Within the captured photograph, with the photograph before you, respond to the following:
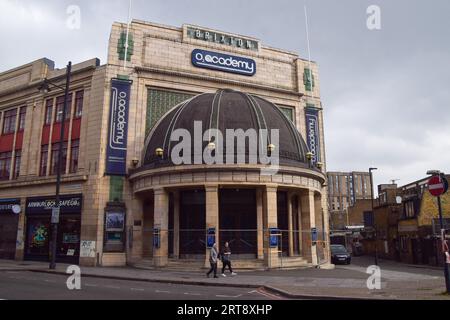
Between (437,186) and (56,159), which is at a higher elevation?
(56,159)

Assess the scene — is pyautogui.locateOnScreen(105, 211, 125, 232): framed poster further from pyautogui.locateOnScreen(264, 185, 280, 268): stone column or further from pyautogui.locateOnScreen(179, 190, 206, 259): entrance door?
pyautogui.locateOnScreen(264, 185, 280, 268): stone column

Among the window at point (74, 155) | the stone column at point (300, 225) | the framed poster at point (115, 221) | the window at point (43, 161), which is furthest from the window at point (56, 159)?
the stone column at point (300, 225)

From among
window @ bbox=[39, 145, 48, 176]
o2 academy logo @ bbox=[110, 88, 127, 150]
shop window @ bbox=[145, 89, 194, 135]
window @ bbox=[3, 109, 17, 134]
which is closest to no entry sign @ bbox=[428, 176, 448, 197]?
o2 academy logo @ bbox=[110, 88, 127, 150]

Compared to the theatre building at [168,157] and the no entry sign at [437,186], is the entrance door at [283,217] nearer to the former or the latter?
the theatre building at [168,157]

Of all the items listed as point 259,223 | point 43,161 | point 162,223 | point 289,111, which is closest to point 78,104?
point 43,161

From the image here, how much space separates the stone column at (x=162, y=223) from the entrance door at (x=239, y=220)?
3.70 metres

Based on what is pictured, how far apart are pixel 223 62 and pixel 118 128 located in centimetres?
1156

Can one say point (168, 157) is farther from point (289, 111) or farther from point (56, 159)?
point (289, 111)

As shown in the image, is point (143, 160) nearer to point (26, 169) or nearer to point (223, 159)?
point (223, 159)

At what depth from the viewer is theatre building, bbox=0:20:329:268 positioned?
26.2 meters

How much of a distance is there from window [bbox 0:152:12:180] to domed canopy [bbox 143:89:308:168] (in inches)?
596

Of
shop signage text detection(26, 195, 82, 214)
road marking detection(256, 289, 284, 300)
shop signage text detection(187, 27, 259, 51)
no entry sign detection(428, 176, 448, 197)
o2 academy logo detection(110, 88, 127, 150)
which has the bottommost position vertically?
road marking detection(256, 289, 284, 300)

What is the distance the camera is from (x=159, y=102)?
1283 inches
